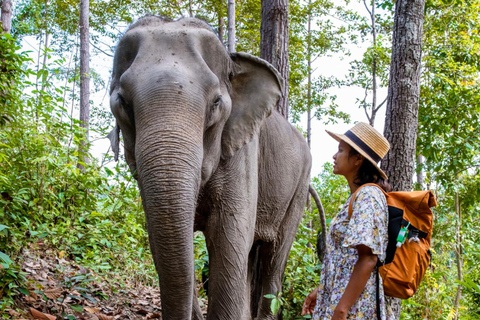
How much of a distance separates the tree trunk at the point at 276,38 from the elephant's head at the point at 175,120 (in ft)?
9.20

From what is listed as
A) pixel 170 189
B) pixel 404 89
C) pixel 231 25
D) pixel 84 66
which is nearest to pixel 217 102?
pixel 170 189

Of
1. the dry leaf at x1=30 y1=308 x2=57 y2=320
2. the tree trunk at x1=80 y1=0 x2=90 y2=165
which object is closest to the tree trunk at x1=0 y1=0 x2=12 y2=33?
the tree trunk at x1=80 y1=0 x2=90 y2=165

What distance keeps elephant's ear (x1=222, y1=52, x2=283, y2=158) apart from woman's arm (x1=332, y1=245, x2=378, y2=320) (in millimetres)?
1296

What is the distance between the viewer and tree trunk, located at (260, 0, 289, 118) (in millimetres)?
6141

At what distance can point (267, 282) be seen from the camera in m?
4.99

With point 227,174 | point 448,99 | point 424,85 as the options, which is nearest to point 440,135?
point 448,99

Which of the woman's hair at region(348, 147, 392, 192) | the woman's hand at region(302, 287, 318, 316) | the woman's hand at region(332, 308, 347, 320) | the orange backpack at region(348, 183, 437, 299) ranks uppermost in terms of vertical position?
the woman's hair at region(348, 147, 392, 192)

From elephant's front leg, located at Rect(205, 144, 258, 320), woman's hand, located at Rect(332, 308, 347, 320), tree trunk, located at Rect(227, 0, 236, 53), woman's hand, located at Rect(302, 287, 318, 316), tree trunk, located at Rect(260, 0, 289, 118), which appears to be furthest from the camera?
tree trunk, located at Rect(227, 0, 236, 53)

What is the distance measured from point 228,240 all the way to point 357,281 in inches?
48.8

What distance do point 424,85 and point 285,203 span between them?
5.01 meters

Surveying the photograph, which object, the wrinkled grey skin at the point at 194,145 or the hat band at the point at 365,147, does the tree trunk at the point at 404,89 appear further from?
the hat band at the point at 365,147

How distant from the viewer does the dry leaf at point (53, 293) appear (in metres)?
3.70

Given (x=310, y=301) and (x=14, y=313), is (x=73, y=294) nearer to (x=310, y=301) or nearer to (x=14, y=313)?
(x=14, y=313)

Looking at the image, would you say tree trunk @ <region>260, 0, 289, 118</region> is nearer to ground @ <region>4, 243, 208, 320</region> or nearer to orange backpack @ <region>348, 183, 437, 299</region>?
ground @ <region>4, 243, 208, 320</region>
